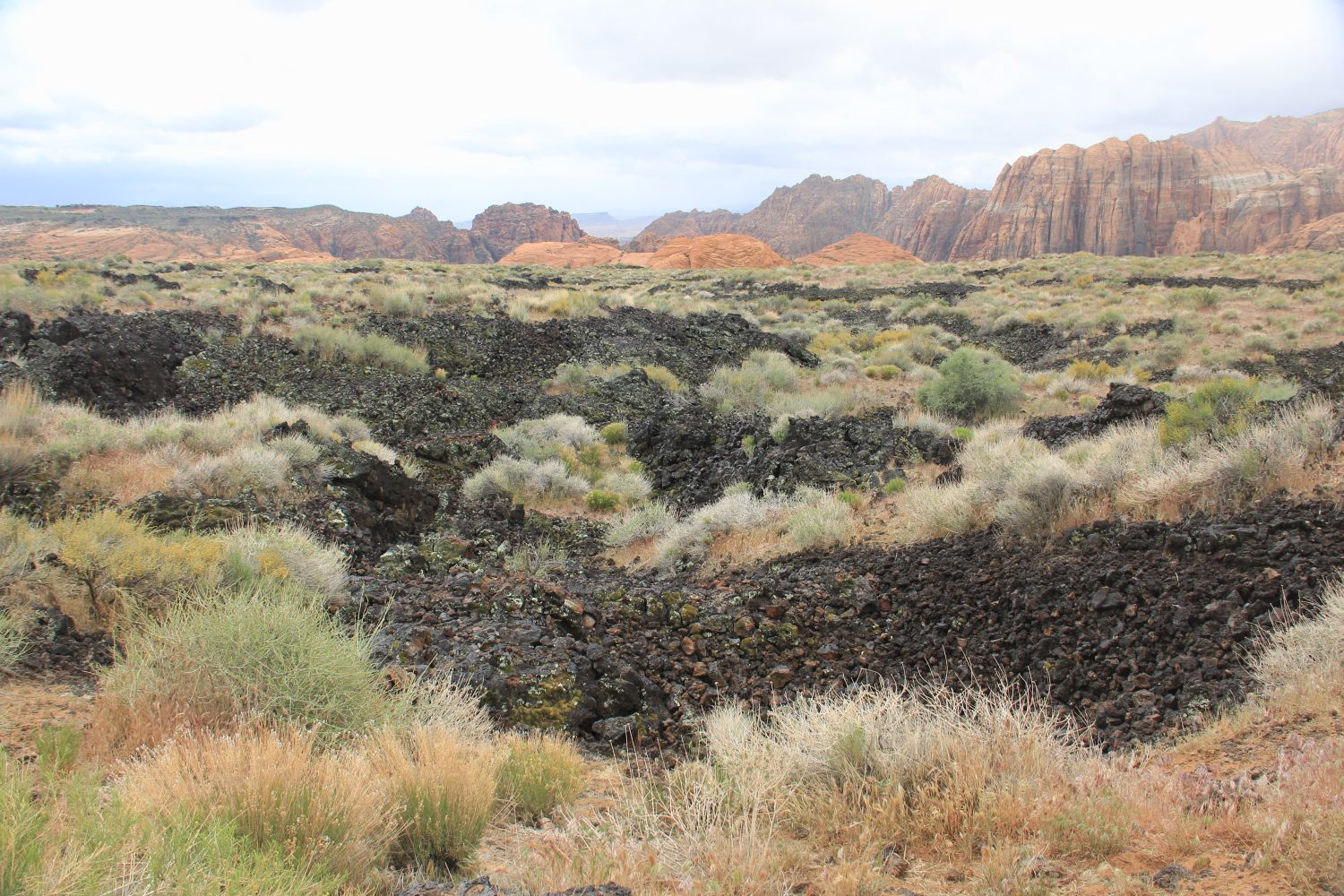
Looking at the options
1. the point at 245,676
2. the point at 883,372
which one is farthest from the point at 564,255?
the point at 245,676

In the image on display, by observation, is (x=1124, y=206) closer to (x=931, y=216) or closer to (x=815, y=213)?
(x=931, y=216)

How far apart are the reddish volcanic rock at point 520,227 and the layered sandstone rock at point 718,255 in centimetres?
5198

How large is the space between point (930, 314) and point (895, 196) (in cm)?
11342

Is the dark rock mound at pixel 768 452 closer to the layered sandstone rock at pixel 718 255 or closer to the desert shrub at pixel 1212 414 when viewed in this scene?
the desert shrub at pixel 1212 414

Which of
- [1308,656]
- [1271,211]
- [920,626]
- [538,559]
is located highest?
[1271,211]

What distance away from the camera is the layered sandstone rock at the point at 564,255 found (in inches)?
3071

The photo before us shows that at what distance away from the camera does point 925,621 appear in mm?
5668

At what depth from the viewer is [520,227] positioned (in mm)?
115750


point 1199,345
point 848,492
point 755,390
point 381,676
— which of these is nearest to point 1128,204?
point 1199,345

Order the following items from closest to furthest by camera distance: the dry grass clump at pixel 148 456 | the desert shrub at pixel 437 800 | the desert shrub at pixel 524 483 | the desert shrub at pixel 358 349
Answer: the desert shrub at pixel 437 800 → the dry grass clump at pixel 148 456 → the desert shrub at pixel 524 483 → the desert shrub at pixel 358 349

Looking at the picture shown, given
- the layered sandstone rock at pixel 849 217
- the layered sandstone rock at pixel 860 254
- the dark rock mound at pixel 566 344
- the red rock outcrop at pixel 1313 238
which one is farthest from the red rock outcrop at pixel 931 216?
the dark rock mound at pixel 566 344

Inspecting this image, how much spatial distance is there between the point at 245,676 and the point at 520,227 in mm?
120603

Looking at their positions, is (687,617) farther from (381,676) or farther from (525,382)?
(525,382)

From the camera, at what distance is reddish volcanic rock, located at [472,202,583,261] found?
114438 millimetres
